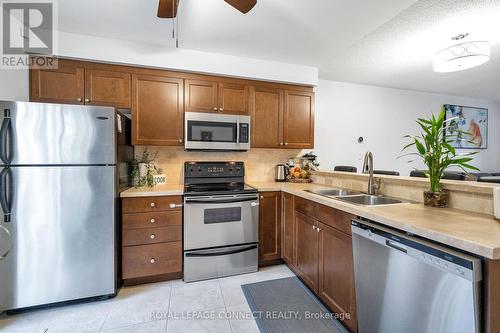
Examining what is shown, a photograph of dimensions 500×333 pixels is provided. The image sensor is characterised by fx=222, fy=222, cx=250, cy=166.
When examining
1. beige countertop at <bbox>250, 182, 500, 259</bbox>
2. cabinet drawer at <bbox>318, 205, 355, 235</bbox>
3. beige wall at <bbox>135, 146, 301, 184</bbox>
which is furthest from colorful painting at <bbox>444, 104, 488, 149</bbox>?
cabinet drawer at <bbox>318, 205, 355, 235</bbox>

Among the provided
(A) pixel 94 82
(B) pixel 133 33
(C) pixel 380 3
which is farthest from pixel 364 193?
(A) pixel 94 82

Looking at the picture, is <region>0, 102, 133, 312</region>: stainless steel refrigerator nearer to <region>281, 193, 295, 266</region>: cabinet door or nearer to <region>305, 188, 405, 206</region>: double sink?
<region>281, 193, 295, 266</region>: cabinet door

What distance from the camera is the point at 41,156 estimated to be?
1.77 metres

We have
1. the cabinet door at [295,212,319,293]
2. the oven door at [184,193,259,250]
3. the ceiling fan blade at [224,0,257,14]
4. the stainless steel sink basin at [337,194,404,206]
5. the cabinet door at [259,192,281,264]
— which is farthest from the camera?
the cabinet door at [259,192,281,264]

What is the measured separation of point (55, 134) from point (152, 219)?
3.50ft

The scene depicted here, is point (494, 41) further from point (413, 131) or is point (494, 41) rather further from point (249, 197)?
point (249, 197)

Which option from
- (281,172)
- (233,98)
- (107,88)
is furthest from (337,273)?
(107,88)

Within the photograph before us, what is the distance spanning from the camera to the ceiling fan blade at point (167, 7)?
150cm

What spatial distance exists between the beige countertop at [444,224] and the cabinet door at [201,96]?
183cm

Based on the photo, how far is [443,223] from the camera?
112cm

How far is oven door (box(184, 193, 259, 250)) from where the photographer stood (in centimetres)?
225

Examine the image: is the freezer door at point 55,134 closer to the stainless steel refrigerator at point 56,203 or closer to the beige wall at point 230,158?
the stainless steel refrigerator at point 56,203

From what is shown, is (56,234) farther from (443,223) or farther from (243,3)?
(443,223)

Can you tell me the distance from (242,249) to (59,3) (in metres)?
2.74
